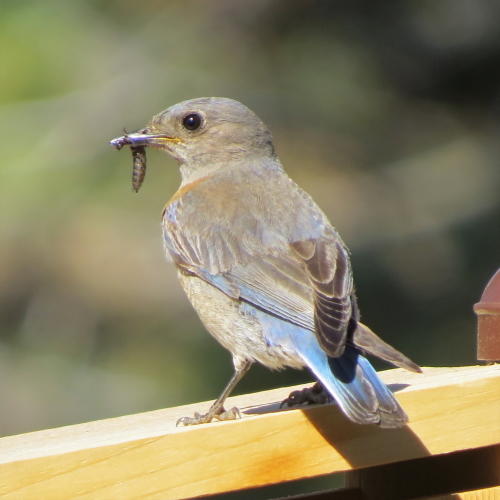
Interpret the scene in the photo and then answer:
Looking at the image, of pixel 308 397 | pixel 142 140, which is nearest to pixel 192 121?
pixel 142 140

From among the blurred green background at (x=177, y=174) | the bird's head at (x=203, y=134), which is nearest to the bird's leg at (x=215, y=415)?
the bird's head at (x=203, y=134)

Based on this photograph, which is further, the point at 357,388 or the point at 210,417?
the point at 210,417

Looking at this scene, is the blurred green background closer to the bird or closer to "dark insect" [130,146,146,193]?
"dark insect" [130,146,146,193]

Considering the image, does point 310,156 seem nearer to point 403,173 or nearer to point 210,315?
point 403,173

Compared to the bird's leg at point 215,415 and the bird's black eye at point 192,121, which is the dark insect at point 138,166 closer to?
the bird's black eye at point 192,121

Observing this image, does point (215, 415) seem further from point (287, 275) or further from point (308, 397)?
point (287, 275)

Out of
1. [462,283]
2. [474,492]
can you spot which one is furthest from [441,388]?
[462,283]
